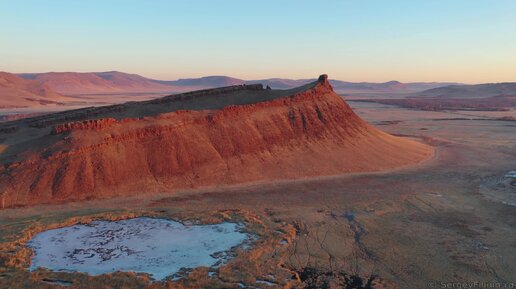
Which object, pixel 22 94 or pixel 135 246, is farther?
pixel 22 94

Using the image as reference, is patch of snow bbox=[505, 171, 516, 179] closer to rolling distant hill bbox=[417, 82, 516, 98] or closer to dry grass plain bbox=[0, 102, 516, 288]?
dry grass plain bbox=[0, 102, 516, 288]

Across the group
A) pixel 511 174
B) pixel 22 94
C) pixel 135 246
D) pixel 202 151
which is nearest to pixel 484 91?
pixel 511 174

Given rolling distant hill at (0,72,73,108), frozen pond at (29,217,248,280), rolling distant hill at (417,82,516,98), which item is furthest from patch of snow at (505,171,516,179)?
rolling distant hill at (417,82,516,98)

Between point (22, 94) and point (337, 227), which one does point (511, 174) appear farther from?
point (22, 94)

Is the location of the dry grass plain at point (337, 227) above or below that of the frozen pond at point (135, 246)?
above

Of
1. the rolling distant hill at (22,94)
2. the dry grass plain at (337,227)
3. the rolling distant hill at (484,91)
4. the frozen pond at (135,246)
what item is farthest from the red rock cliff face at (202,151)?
the rolling distant hill at (484,91)

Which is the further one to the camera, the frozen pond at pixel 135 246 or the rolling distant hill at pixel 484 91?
the rolling distant hill at pixel 484 91

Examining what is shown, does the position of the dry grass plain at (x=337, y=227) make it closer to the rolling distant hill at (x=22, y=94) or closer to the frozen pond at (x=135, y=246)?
the frozen pond at (x=135, y=246)
